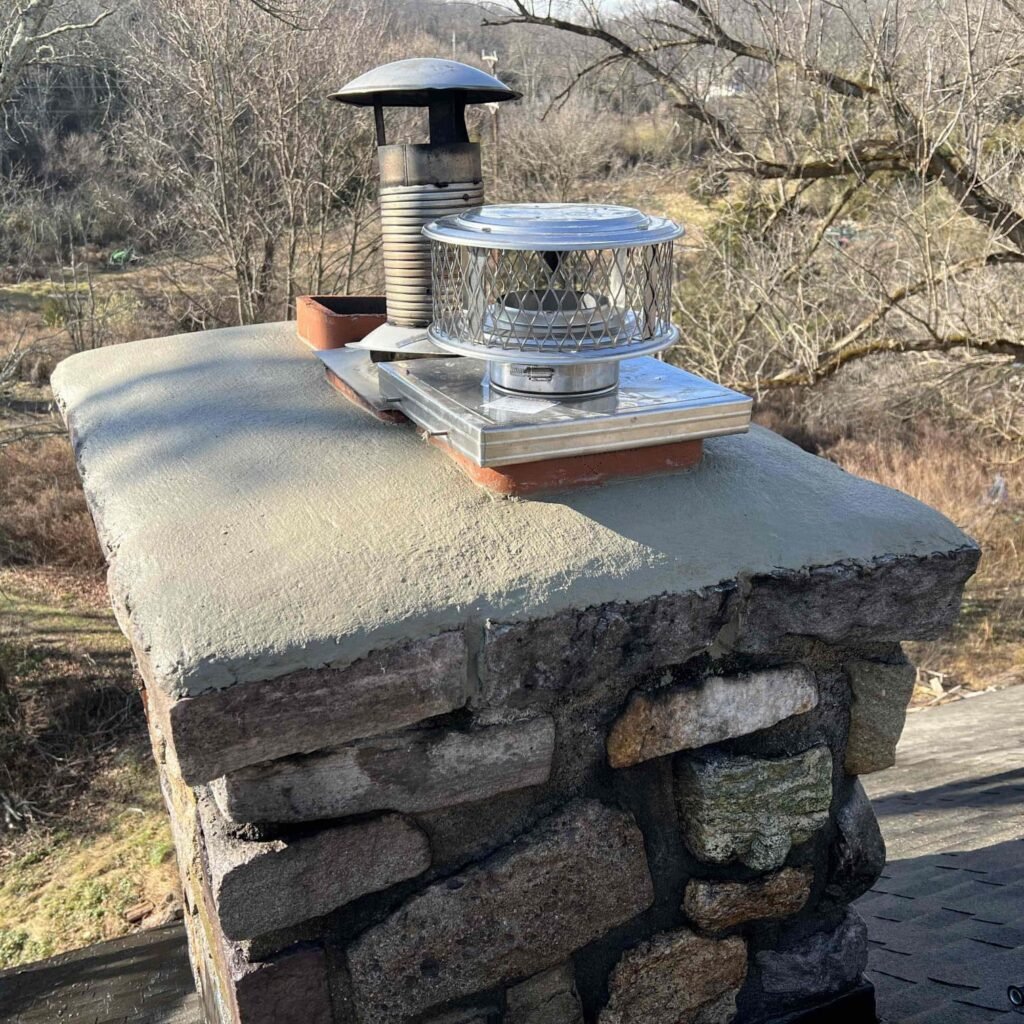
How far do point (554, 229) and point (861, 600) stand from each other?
2.54 feet

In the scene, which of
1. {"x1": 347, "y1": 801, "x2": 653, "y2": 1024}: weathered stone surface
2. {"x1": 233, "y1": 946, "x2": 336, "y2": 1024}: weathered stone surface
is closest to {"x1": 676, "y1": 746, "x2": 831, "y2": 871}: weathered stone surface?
{"x1": 347, "y1": 801, "x2": 653, "y2": 1024}: weathered stone surface

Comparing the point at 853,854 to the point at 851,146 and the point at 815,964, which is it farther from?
the point at 851,146

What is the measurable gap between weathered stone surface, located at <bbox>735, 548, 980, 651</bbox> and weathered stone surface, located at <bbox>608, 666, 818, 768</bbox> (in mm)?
67

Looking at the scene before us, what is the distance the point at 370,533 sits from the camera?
1.50 meters

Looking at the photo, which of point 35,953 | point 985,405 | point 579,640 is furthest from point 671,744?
point 985,405

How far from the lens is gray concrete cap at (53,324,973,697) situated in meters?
1.32

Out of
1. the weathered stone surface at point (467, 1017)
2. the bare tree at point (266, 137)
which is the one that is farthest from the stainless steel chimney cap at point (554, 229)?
the bare tree at point (266, 137)

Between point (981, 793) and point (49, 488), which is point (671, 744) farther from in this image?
point (49, 488)

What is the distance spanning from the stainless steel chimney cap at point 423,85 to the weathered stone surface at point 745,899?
1.60 meters

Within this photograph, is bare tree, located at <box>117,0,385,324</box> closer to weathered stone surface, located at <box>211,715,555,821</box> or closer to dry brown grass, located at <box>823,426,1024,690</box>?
dry brown grass, located at <box>823,426,1024,690</box>

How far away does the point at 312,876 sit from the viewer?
4.51ft

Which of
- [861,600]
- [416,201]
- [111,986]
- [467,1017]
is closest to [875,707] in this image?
[861,600]

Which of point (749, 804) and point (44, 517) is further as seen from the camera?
point (44, 517)

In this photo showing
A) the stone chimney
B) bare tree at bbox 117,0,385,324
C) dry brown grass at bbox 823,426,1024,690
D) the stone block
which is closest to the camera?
the stone block
